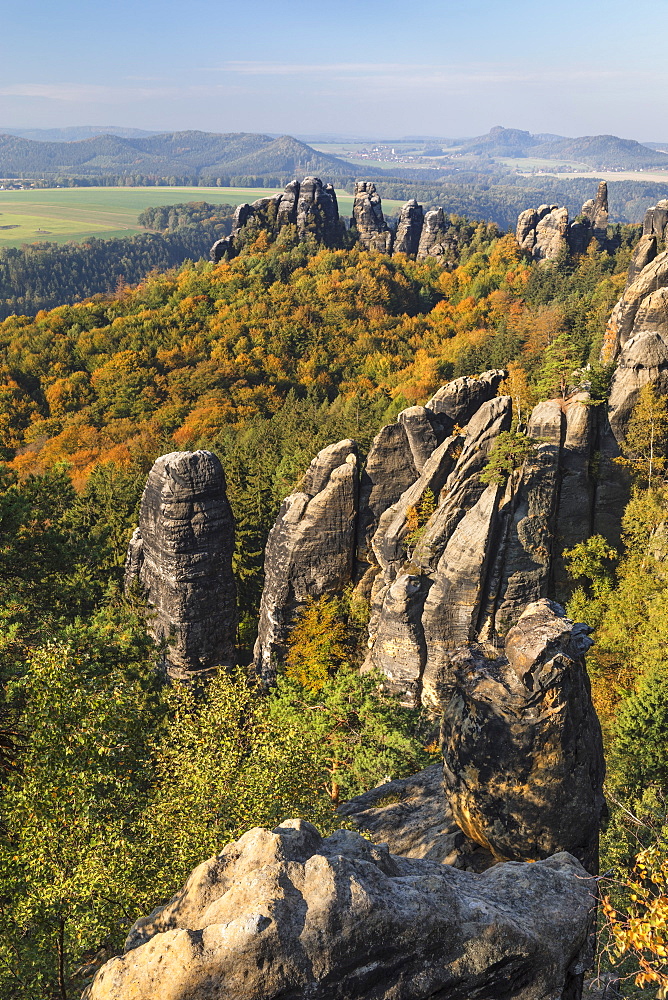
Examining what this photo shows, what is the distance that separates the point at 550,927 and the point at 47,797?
30.5 feet

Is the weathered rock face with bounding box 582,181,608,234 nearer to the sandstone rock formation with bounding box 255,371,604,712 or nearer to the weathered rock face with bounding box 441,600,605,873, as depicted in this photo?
the sandstone rock formation with bounding box 255,371,604,712

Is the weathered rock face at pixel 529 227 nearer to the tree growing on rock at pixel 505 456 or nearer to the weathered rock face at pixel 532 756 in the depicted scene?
the tree growing on rock at pixel 505 456

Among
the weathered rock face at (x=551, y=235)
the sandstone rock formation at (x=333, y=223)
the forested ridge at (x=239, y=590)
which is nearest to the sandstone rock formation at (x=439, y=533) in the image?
the forested ridge at (x=239, y=590)

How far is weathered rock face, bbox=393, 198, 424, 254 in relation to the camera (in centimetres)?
13100

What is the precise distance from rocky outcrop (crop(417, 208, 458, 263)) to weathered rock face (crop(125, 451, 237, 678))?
11155 centimetres

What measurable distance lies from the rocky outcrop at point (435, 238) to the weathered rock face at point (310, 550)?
347 feet

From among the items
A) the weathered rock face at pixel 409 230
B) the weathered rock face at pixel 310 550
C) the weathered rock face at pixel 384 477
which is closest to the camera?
the weathered rock face at pixel 310 550

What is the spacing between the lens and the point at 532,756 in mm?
14164

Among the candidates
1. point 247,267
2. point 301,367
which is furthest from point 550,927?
point 247,267

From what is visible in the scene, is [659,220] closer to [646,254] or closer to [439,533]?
[646,254]

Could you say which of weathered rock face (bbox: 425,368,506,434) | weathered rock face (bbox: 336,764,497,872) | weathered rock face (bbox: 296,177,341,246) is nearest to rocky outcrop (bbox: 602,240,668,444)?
weathered rock face (bbox: 425,368,506,434)

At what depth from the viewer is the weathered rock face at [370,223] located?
130250mm

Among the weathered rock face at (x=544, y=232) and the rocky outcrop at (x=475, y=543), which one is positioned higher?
the weathered rock face at (x=544, y=232)

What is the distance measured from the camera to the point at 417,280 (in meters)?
121
